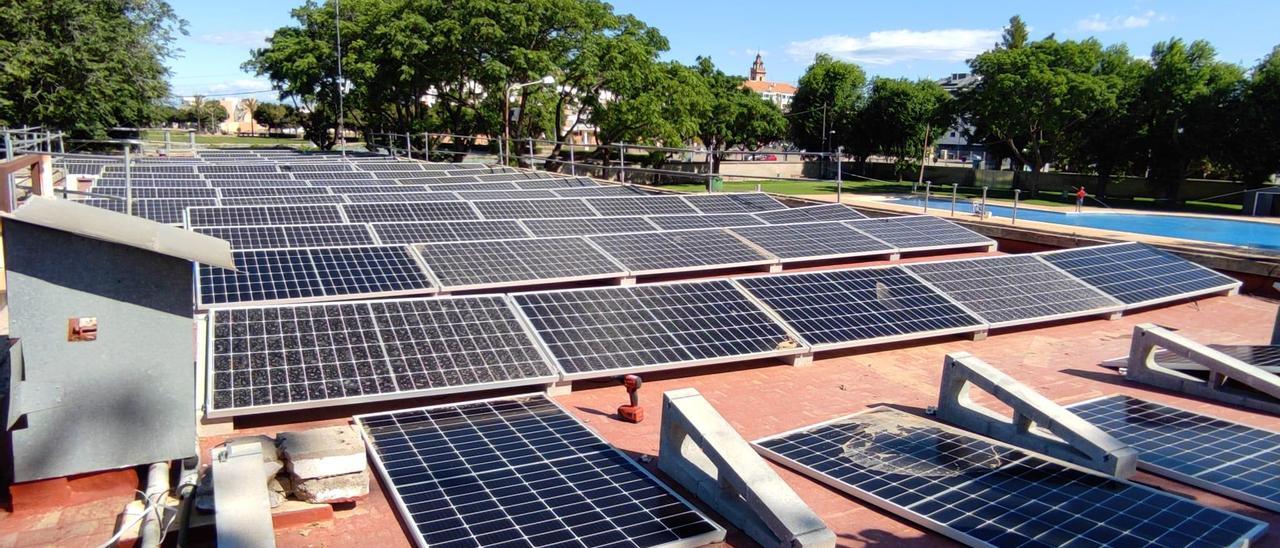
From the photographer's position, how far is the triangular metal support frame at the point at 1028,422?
7.06 meters

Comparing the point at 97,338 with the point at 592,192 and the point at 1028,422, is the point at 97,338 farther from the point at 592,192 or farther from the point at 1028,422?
the point at 592,192

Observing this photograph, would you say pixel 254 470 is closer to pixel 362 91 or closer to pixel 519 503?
pixel 519 503

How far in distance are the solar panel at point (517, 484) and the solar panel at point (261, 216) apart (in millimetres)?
11275

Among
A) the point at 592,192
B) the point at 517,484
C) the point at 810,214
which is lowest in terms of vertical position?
the point at 517,484

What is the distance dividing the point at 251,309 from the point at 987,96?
50875mm

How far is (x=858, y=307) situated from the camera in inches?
467

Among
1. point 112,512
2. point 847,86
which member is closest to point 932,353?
point 112,512

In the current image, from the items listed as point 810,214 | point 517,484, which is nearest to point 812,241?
point 810,214

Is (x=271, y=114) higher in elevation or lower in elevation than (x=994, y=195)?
higher

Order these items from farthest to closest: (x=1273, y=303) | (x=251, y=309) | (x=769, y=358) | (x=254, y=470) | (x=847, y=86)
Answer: (x=847, y=86), (x=1273, y=303), (x=769, y=358), (x=251, y=309), (x=254, y=470)

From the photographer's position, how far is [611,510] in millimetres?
6145

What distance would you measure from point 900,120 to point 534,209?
2267 inches

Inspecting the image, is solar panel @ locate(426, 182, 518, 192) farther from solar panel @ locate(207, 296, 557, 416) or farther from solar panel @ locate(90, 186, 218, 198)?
solar panel @ locate(207, 296, 557, 416)

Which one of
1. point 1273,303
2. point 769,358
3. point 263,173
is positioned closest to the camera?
point 769,358
